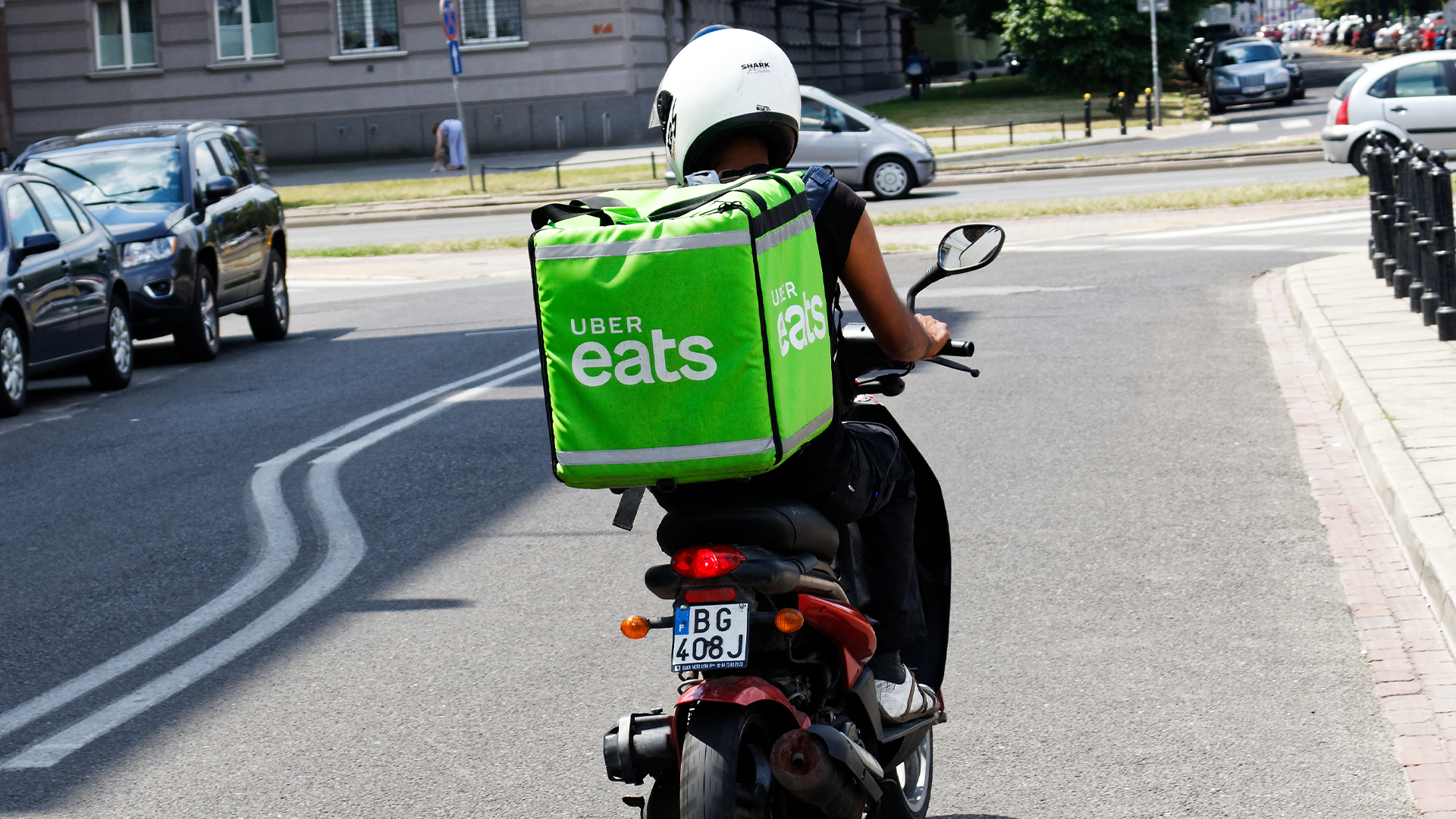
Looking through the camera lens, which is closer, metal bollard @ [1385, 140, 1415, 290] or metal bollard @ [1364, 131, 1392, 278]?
metal bollard @ [1385, 140, 1415, 290]

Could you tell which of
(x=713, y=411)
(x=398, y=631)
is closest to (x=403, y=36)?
(x=398, y=631)

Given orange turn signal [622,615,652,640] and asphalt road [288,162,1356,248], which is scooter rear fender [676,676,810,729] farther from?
asphalt road [288,162,1356,248]

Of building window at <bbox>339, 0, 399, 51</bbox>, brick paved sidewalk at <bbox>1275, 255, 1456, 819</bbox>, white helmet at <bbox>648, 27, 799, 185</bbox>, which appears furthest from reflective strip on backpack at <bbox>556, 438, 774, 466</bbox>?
building window at <bbox>339, 0, 399, 51</bbox>

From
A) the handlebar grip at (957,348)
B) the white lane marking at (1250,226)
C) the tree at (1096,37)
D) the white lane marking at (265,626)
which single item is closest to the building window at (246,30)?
the tree at (1096,37)

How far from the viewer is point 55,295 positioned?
12.3m

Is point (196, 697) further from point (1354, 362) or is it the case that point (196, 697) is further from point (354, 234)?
point (354, 234)

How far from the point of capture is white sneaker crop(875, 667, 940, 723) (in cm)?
361

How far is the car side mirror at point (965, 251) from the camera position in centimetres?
361

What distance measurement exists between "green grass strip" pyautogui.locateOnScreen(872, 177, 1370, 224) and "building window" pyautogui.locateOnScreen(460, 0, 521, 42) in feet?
70.7

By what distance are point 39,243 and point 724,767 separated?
10.6m

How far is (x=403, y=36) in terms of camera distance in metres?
42.5

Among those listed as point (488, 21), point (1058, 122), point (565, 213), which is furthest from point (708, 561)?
point (488, 21)

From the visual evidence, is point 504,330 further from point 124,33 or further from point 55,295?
point 124,33

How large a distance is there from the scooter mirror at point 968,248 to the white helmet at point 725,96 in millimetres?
455
